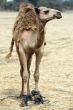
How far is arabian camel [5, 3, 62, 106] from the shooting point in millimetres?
7789

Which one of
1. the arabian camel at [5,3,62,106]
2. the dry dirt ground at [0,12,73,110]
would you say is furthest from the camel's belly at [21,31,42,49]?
the dry dirt ground at [0,12,73,110]

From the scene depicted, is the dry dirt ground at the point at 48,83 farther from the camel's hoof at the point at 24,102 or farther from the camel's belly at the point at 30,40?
the camel's belly at the point at 30,40

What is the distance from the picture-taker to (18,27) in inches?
322

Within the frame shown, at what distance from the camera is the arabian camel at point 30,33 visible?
7.79m

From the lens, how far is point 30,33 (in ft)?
26.1

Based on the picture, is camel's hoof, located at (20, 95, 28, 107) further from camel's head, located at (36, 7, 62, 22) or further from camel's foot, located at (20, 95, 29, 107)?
camel's head, located at (36, 7, 62, 22)

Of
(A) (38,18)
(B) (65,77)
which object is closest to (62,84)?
(B) (65,77)

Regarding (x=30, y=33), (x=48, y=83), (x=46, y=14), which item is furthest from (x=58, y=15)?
(x=48, y=83)

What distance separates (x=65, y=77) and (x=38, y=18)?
343cm

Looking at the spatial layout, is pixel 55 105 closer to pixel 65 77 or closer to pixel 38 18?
pixel 38 18

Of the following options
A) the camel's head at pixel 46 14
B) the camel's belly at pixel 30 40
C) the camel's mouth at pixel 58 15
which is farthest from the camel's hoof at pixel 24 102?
the camel's mouth at pixel 58 15

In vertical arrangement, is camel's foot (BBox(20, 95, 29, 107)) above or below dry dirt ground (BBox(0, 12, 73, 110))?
above

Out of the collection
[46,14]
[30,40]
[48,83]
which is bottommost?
[48,83]

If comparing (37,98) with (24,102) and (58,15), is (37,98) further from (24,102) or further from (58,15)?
(58,15)
